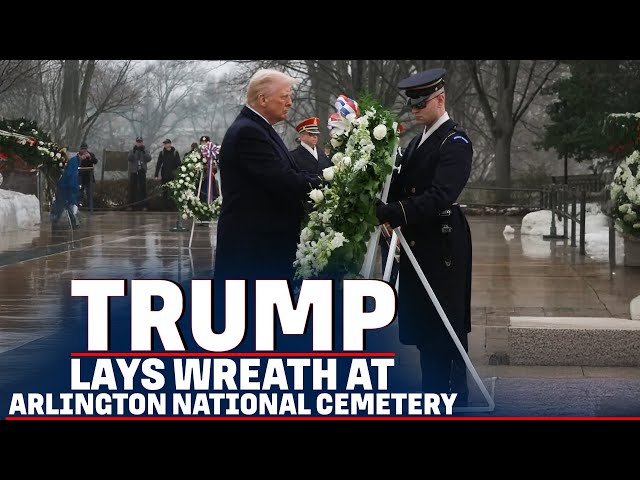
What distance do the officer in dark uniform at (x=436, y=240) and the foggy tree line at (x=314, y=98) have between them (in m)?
0.42

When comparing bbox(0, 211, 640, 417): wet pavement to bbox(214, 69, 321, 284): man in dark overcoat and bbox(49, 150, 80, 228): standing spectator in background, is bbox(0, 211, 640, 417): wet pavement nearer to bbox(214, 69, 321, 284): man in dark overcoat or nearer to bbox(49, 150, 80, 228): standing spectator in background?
bbox(49, 150, 80, 228): standing spectator in background

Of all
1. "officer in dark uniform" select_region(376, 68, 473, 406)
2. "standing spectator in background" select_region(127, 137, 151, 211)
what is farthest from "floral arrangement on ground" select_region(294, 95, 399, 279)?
"standing spectator in background" select_region(127, 137, 151, 211)

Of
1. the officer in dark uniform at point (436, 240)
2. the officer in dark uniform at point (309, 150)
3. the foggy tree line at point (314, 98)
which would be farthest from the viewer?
the foggy tree line at point (314, 98)

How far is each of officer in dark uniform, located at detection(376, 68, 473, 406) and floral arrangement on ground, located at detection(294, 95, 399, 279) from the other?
141 millimetres

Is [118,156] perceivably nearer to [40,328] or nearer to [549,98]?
[549,98]

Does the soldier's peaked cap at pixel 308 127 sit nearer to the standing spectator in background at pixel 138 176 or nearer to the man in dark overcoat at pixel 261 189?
the man in dark overcoat at pixel 261 189

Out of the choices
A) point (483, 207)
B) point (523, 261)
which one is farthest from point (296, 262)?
point (483, 207)

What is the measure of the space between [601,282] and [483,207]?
22542 mm

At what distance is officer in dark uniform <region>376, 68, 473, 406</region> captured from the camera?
694cm

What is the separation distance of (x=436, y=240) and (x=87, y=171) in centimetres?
3124

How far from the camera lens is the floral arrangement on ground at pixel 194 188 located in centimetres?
2225

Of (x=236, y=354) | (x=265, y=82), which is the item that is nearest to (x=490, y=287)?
(x=236, y=354)

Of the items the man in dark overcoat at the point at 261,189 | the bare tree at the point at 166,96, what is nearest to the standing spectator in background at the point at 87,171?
the man in dark overcoat at the point at 261,189

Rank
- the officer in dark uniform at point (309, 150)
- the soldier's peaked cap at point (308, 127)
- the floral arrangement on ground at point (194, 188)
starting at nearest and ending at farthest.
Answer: the officer in dark uniform at point (309, 150) < the soldier's peaked cap at point (308, 127) < the floral arrangement on ground at point (194, 188)
